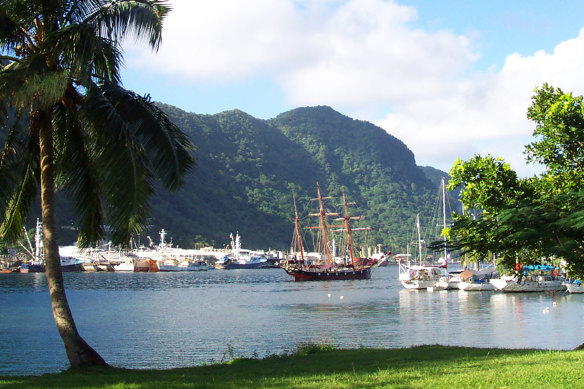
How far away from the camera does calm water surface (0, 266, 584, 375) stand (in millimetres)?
24516

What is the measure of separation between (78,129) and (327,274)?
9191cm

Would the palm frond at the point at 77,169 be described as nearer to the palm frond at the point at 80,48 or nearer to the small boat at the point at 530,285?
the palm frond at the point at 80,48

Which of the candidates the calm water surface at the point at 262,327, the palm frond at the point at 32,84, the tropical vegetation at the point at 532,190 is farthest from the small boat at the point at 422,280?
the palm frond at the point at 32,84

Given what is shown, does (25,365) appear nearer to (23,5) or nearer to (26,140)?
(26,140)

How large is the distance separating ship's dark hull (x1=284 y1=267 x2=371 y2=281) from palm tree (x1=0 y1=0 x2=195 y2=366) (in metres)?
88.0

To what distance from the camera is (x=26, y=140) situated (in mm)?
13836

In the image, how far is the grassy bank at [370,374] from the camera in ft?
31.5

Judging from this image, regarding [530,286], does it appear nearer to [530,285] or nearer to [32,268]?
[530,285]

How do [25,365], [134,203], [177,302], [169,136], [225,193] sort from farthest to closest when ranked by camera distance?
[225,193]
[177,302]
[25,365]
[169,136]
[134,203]

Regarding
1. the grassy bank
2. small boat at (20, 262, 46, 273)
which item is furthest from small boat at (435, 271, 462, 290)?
small boat at (20, 262, 46, 273)

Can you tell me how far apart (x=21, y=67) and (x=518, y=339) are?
74.6 feet

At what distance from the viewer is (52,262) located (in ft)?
42.1

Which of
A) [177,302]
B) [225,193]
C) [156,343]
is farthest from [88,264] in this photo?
[156,343]

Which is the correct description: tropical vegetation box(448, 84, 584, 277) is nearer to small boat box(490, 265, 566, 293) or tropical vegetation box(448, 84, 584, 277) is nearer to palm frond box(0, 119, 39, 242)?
palm frond box(0, 119, 39, 242)
